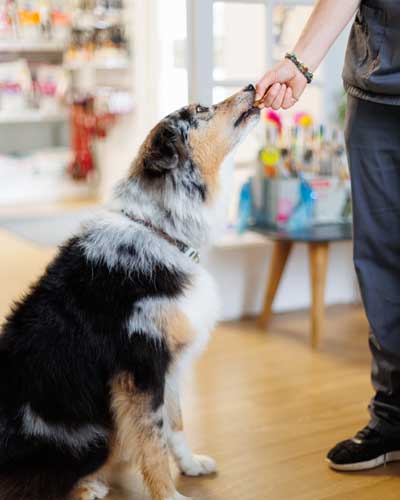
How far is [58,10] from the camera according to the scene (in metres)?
6.11

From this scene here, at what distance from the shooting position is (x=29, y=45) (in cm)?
630

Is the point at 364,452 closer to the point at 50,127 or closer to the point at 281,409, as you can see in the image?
the point at 281,409

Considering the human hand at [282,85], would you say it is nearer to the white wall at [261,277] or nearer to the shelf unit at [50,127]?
the white wall at [261,277]

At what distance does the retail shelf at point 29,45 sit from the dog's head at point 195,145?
15.6 feet

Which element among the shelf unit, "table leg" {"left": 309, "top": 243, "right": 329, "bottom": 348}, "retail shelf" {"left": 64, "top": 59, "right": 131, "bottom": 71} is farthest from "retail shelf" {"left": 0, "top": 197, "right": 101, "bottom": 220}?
"table leg" {"left": 309, "top": 243, "right": 329, "bottom": 348}

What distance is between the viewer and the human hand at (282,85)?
1857 millimetres

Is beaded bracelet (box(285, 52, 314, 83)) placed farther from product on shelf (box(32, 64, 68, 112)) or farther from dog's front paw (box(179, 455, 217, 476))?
product on shelf (box(32, 64, 68, 112))

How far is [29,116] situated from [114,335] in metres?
5.01

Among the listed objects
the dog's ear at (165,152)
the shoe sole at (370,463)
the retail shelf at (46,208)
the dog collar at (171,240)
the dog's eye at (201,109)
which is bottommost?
the retail shelf at (46,208)

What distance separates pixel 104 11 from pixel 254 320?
10.1 feet

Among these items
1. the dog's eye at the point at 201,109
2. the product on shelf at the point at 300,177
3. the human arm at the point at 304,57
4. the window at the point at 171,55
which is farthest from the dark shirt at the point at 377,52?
the window at the point at 171,55

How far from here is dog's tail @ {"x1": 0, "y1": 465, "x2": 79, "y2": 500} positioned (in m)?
1.71

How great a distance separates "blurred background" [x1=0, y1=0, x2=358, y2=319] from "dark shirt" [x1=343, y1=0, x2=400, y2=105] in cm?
46

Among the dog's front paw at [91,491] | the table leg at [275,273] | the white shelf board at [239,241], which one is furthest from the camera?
the white shelf board at [239,241]
